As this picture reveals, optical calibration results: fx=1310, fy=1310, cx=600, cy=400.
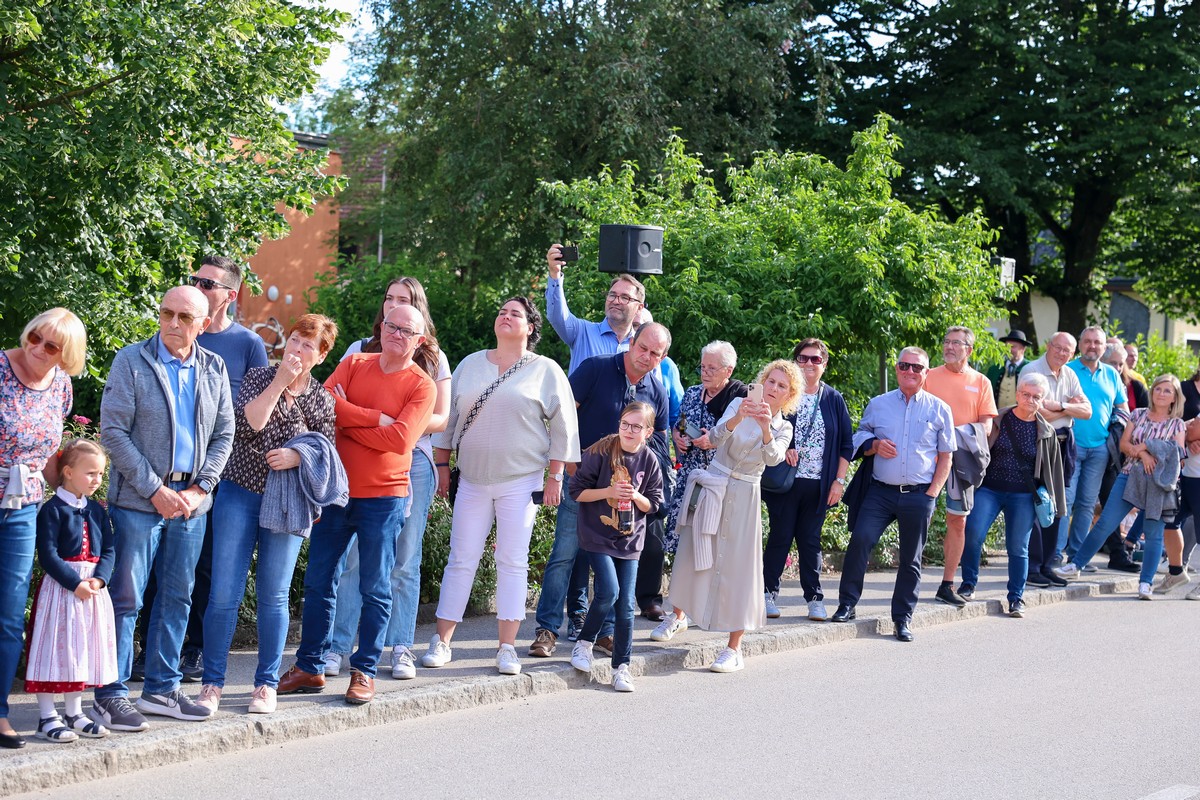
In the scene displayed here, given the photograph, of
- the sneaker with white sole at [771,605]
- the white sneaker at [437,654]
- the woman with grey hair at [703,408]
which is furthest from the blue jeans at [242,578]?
the sneaker with white sole at [771,605]

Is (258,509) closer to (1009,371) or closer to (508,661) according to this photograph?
(508,661)

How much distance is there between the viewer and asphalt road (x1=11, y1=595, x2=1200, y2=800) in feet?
17.7

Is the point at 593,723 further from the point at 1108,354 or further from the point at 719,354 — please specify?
the point at 1108,354

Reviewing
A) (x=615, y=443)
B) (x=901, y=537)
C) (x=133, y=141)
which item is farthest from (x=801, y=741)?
(x=133, y=141)

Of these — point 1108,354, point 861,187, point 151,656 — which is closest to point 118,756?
point 151,656

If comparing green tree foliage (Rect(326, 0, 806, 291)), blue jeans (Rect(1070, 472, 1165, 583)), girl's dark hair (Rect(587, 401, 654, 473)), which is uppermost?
green tree foliage (Rect(326, 0, 806, 291))


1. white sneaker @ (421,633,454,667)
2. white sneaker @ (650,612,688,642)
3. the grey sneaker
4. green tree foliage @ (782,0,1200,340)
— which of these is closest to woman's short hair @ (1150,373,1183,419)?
white sneaker @ (650,612,688,642)

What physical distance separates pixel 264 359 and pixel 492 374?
125cm

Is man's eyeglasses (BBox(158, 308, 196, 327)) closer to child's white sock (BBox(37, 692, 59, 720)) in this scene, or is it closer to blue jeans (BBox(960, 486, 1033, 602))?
child's white sock (BBox(37, 692, 59, 720))

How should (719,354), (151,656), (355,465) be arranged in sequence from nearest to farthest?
(151,656), (355,465), (719,354)

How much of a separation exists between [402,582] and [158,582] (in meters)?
1.54

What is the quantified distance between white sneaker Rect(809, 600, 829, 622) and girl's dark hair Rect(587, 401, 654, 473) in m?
2.65

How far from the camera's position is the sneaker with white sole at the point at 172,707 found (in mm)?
5770

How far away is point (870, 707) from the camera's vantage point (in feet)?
23.2
